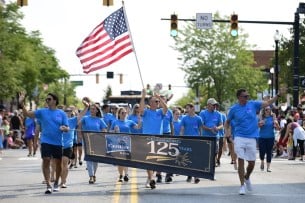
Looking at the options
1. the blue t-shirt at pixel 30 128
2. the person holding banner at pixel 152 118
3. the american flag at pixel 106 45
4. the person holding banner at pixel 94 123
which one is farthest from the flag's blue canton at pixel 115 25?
the blue t-shirt at pixel 30 128

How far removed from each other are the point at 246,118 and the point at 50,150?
363cm

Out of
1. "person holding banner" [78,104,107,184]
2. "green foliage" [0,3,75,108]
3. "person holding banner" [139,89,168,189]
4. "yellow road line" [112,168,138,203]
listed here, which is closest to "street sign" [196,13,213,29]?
"yellow road line" [112,168,138,203]

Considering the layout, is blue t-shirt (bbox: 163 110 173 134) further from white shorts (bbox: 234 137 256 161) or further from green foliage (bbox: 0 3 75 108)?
green foliage (bbox: 0 3 75 108)

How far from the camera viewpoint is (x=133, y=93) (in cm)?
5256

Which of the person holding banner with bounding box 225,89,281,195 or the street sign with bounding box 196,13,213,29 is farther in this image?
the street sign with bounding box 196,13,213,29

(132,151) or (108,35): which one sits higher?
(108,35)

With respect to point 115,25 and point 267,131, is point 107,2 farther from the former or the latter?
point 267,131

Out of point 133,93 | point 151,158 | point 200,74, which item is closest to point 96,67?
point 151,158

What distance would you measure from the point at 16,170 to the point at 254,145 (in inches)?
355

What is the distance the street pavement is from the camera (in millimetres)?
13562

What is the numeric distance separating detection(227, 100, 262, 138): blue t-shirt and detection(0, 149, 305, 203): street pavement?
3.70 ft

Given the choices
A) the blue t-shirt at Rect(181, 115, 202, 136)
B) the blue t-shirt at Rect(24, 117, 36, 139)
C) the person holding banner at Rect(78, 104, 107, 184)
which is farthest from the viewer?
the blue t-shirt at Rect(24, 117, 36, 139)

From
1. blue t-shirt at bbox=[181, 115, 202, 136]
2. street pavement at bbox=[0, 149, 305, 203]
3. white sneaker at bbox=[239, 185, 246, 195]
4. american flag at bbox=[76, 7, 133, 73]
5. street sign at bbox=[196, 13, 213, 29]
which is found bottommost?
street pavement at bbox=[0, 149, 305, 203]

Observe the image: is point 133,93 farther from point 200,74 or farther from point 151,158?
point 151,158
